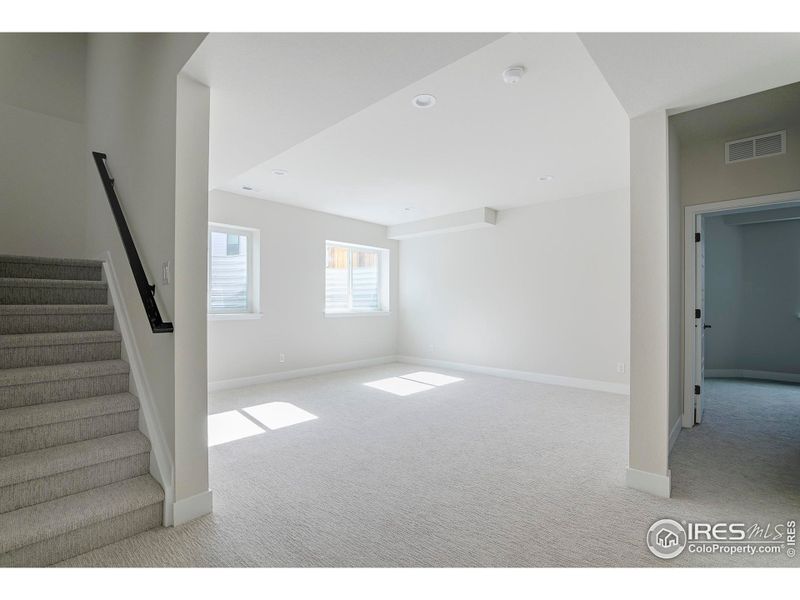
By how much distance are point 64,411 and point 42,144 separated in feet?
9.84

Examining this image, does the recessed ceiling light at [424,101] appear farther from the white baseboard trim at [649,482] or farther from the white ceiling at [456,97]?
the white baseboard trim at [649,482]

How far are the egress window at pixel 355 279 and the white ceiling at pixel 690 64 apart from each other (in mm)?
4795

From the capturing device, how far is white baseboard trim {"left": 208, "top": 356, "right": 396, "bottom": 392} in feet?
15.7

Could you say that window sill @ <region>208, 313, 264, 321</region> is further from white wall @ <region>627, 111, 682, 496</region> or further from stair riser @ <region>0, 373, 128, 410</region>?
white wall @ <region>627, 111, 682, 496</region>

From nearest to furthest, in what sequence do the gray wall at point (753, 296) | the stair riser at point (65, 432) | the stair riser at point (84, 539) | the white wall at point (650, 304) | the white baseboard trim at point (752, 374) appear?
the stair riser at point (84, 539)
the stair riser at point (65, 432)
the white wall at point (650, 304)
the white baseboard trim at point (752, 374)
the gray wall at point (753, 296)

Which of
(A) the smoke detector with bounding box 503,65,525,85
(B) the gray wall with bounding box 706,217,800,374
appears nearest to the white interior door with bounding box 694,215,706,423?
(A) the smoke detector with bounding box 503,65,525,85

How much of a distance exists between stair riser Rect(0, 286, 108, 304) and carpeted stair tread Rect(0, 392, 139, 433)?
0.93 meters


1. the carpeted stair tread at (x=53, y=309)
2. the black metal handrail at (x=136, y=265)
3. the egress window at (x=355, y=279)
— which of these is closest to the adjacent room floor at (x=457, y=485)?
the black metal handrail at (x=136, y=265)

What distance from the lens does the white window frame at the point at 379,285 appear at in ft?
20.1

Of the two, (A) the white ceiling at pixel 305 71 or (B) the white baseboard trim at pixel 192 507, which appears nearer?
(A) the white ceiling at pixel 305 71

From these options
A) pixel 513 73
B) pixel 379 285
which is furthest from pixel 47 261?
pixel 379 285

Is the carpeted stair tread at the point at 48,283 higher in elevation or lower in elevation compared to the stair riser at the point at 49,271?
lower
